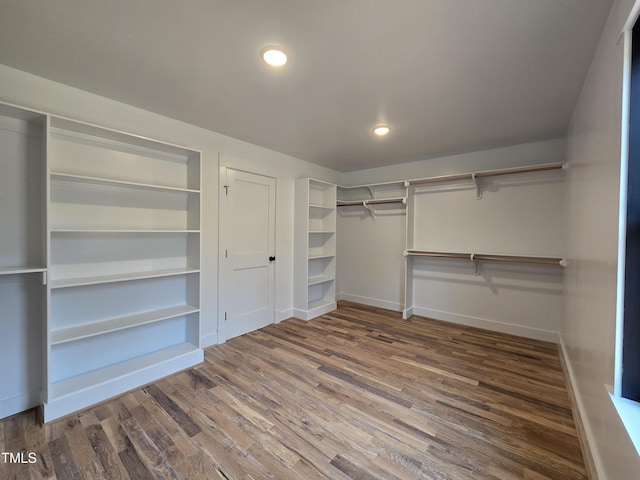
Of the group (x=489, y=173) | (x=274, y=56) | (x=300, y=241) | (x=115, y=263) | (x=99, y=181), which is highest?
(x=274, y=56)

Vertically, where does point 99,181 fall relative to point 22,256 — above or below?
above

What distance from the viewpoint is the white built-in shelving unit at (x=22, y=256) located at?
192 cm

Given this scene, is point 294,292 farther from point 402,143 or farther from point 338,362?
point 402,143

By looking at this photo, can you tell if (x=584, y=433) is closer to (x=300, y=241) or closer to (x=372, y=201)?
(x=300, y=241)

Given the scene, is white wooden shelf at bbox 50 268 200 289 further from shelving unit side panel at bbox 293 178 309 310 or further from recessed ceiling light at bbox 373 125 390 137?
recessed ceiling light at bbox 373 125 390 137

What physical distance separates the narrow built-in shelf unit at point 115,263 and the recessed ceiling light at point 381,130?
192 centimetres

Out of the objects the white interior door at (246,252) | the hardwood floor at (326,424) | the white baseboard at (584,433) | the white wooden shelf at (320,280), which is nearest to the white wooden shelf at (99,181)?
the white interior door at (246,252)

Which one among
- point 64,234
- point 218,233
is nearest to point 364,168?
point 218,233

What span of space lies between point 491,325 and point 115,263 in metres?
4.51

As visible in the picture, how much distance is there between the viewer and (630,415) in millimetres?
1036

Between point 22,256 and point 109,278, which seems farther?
point 109,278

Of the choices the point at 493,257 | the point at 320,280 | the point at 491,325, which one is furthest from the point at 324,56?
the point at 491,325

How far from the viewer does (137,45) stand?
1.67 meters

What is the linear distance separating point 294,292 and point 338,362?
1.62 metres
